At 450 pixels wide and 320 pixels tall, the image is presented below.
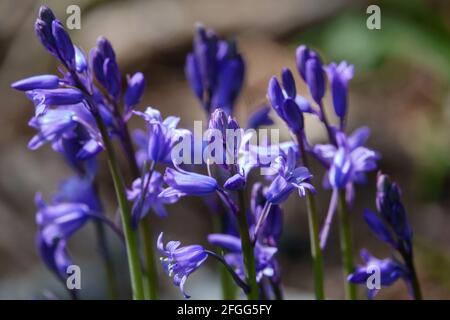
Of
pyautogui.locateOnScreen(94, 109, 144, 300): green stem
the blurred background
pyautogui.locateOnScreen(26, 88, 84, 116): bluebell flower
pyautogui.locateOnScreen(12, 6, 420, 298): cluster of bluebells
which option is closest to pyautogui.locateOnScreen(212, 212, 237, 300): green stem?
pyautogui.locateOnScreen(12, 6, 420, 298): cluster of bluebells

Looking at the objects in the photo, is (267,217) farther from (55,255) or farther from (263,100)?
(263,100)

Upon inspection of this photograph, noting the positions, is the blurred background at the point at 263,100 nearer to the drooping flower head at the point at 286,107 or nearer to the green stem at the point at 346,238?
the green stem at the point at 346,238

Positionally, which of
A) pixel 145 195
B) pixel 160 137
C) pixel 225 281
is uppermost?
pixel 160 137

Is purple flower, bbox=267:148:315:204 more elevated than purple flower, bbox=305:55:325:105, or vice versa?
purple flower, bbox=305:55:325:105

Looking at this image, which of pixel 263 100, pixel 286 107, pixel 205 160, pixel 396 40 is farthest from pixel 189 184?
pixel 263 100

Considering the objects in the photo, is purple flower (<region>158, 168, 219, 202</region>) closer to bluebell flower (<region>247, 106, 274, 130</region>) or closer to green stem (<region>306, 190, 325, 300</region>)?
green stem (<region>306, 190, 325, 300</region>)

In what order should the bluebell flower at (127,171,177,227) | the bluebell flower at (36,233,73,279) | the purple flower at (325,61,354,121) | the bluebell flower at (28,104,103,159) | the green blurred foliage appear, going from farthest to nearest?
the green blurred foliage, the bluebell flower at (36,233,73,279), the purple flower at (325,61,354,121), the bluebell flower at (28,104,103,159), the bluebell flower at (127,171,177,227)

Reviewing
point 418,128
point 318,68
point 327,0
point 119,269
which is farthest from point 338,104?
point 327,0
